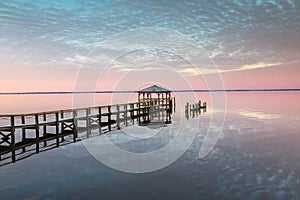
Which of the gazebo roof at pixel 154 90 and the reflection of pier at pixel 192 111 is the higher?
the gazebo roof at pixel 154 90

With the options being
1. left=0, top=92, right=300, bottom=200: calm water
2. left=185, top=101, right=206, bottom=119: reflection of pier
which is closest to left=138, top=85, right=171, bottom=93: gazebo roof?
left=185, top=101, right=206, bottom=119: reflection of pier

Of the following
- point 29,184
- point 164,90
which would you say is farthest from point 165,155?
point 164,90

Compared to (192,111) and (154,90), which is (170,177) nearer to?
(154,90)

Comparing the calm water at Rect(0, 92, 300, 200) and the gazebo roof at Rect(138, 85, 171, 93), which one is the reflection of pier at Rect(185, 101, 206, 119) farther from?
the calm water at Rect(0, 92, 300, 200)

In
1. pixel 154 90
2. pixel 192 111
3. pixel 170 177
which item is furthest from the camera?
pixel 192 111

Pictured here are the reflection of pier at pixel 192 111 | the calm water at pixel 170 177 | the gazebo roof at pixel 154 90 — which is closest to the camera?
the calm water at pixel 170 177

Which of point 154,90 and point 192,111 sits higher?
point 154,90

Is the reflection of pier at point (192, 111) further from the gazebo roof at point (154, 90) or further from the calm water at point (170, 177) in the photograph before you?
the calm water at point (170, 177)

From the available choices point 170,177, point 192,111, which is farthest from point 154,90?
point 170,177

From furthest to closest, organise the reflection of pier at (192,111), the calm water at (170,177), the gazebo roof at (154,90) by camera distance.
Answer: the reflection of pier at (192,111)
the gazebo roof at (154,90)
the calm water at (170,177)

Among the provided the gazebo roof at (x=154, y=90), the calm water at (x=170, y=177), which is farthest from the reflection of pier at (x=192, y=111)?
the calm water at (x=170, y=177)

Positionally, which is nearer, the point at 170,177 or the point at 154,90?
the point at 170,177

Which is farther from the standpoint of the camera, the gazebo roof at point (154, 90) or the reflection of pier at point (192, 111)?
the reflection of pier at point (192, 111)

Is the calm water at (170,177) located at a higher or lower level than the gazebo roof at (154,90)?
lower
